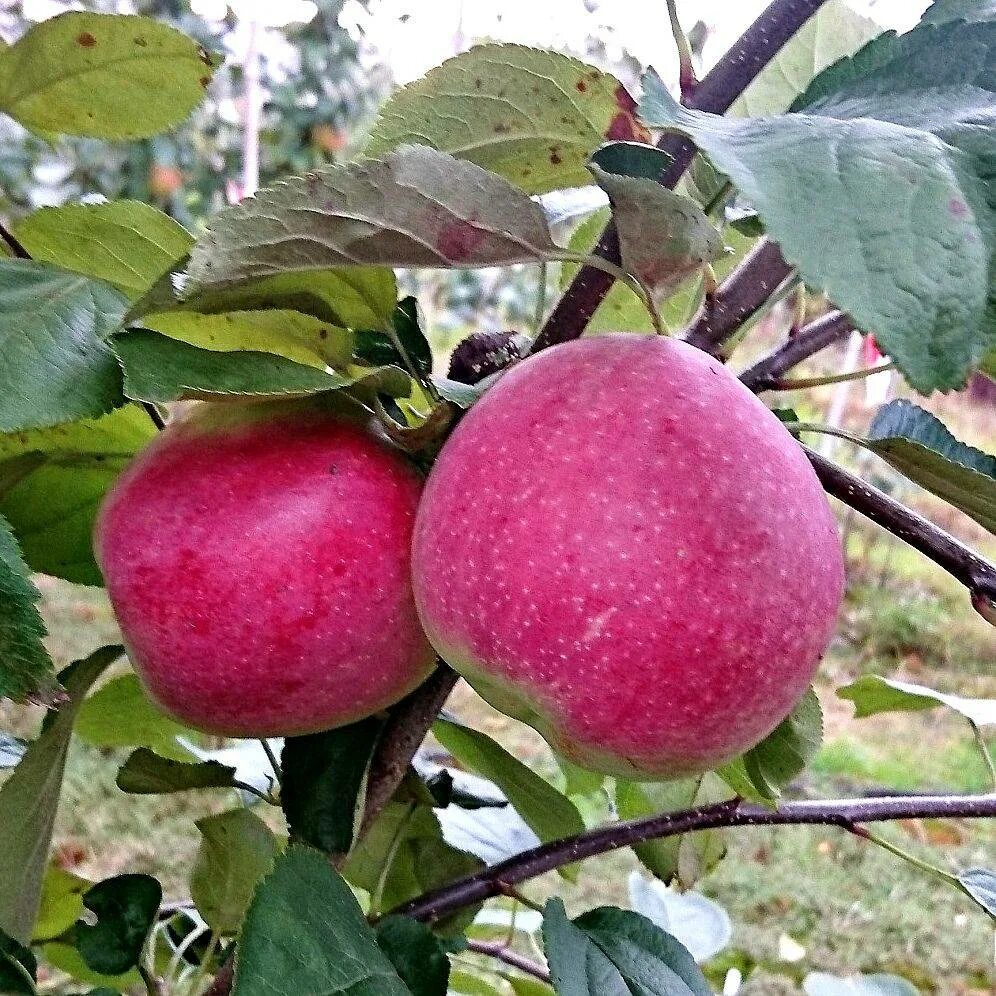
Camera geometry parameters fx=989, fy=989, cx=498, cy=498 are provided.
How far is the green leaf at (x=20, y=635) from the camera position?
0.39 m

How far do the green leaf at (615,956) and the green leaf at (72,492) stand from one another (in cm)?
34

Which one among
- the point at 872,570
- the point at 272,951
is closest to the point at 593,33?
the point at 872,570

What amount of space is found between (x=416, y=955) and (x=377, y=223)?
0.36 metres

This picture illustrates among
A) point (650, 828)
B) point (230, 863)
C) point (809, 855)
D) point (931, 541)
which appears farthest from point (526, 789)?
point (809, 855)

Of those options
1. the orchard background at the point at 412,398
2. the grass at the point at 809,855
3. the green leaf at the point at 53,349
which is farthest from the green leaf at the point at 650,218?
the grass at the point at 809,855

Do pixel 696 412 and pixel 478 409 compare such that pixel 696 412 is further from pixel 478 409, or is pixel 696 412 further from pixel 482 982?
pixel 482 982

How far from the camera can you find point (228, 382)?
398mm

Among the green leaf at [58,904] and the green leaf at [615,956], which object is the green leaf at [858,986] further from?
the green leaf at [58,904]

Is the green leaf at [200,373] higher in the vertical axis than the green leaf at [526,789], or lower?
higher

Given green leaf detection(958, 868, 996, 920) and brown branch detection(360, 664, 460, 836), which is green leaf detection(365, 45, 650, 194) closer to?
brown branch detection(360, 664, 460, 836)

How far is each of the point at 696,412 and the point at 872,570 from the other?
3818 millimetres

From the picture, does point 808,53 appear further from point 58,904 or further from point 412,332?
point 58,904

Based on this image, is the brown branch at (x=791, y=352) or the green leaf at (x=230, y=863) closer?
the brown branch at (x=791, y=352)

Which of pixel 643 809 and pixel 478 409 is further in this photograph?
pixel 643 809
